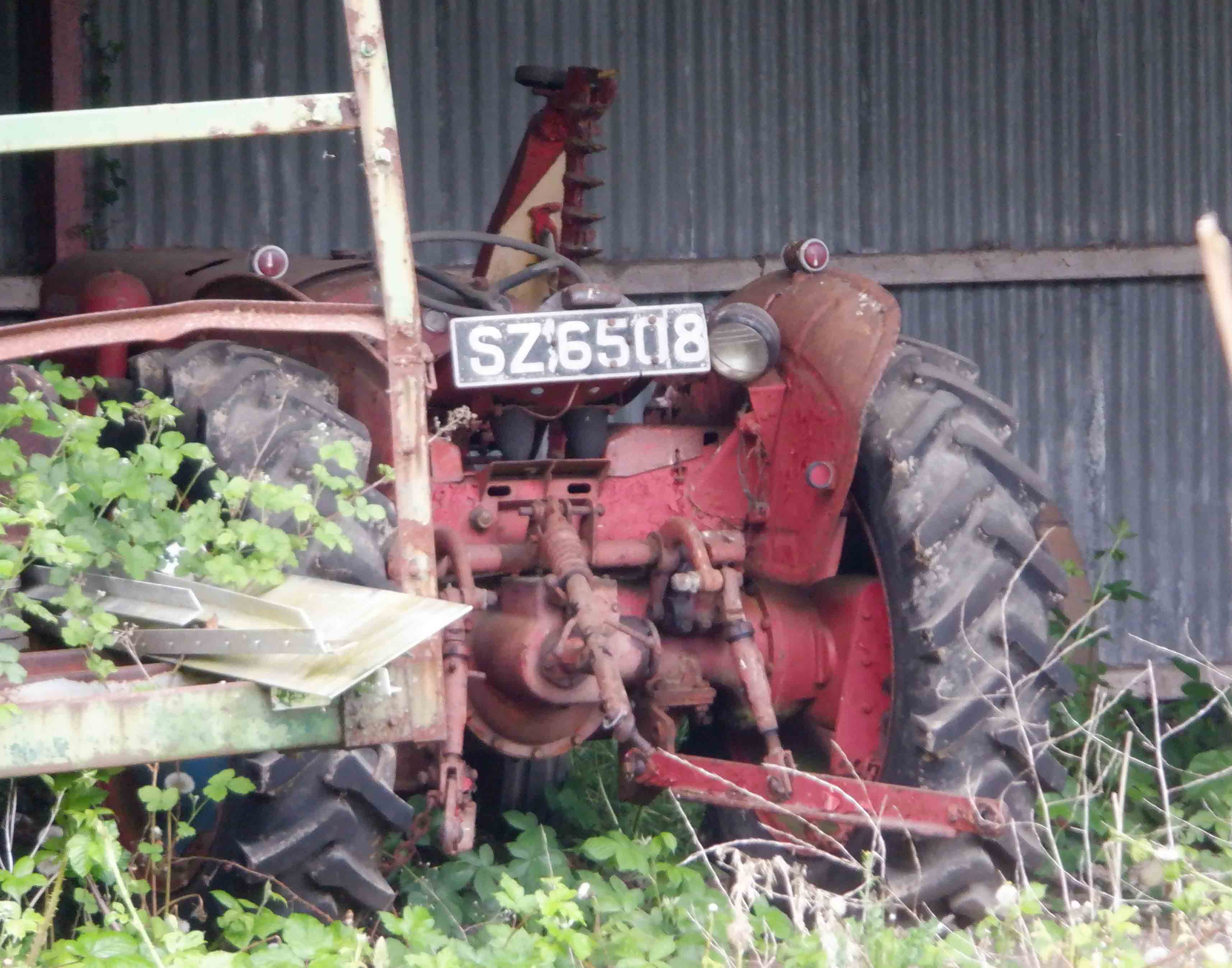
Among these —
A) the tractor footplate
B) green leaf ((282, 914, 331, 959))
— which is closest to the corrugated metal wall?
the tractor footplate

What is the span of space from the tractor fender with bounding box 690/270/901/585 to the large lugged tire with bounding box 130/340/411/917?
1.00 m

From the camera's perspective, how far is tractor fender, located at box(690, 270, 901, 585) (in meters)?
3.76

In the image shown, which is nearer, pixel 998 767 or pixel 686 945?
pixel 686 945

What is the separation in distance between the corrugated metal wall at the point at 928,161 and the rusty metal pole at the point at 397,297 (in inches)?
162

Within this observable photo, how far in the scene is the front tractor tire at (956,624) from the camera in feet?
12.0

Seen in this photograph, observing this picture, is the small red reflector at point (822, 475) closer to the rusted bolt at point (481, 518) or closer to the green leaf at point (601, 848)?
the rusted bolt at point (481, 518)

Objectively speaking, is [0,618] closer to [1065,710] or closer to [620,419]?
[1065,710]

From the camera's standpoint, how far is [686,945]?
322cm

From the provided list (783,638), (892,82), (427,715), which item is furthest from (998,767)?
(892,82)

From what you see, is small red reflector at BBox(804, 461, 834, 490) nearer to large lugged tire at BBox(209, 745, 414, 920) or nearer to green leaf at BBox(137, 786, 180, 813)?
large lugged tire at BBox(209, 745, 414, 920)

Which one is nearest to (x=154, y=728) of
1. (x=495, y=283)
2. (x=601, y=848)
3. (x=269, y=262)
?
(x=601, y=848)

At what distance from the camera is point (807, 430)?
3867 mm

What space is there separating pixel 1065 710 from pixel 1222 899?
2.08m

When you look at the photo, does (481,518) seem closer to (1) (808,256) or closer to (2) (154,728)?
(1) (808,256)
